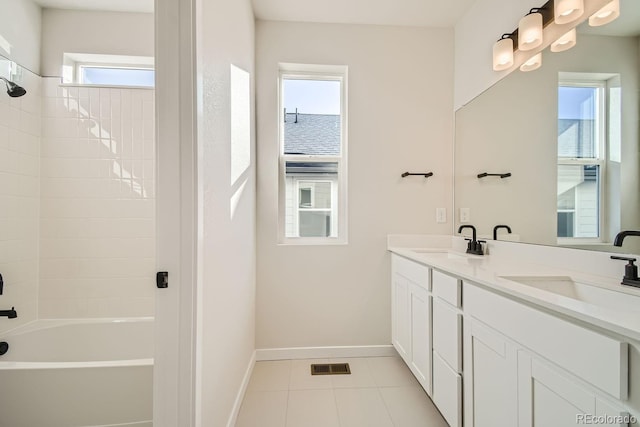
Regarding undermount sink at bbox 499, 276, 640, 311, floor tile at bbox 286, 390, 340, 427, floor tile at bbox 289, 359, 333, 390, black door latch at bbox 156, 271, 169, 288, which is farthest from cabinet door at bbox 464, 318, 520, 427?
black door latch at bbox 156, 271, 169, 288

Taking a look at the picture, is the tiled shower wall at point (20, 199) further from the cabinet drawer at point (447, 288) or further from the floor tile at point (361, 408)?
the cabinet drawer at point (447, 288)

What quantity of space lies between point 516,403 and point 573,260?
0.77m

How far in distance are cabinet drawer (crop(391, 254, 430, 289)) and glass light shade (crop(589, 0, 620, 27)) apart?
54.2 inches

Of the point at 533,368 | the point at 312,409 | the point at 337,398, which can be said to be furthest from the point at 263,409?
the point at 533,368

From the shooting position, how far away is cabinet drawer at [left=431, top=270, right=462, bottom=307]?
129cm

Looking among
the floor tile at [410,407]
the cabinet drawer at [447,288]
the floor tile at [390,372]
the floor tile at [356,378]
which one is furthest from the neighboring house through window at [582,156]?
the floor tile at [356,378]

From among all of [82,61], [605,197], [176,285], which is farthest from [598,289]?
[82,61]

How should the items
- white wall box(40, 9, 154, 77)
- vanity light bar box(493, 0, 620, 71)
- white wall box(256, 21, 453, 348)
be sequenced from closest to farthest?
vanity light bar box(493, 0, 620, 71)
white wall box(40, 9, 154, 77)
white wall box(256, 21, 453, 348)

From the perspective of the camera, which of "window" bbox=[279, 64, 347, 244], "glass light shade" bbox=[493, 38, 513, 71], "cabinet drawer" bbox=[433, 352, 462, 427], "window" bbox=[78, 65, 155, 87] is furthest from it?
"window" bbox=[279, 64, 347, 244]

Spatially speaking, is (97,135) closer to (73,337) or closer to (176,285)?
(73,337)

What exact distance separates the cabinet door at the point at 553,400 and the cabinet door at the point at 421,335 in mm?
658

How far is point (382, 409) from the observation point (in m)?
1.62

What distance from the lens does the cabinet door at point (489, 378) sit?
0.96 metres

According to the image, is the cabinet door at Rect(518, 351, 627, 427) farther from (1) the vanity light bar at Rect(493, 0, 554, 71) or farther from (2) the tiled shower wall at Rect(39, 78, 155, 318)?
(2) the tiled shower wall at Rect(39, 78, 155, 318)
